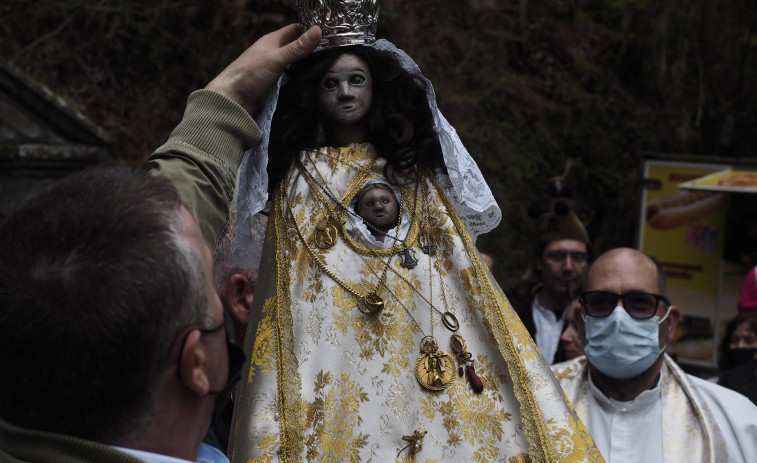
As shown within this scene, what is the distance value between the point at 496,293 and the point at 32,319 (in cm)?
153

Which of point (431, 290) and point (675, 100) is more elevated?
point (431, 290)

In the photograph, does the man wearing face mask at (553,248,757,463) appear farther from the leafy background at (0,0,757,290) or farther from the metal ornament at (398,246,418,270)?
the leafy background at (0,0,757,290)

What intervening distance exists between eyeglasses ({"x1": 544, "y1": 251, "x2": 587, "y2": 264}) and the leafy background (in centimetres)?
347

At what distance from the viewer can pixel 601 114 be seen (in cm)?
1149

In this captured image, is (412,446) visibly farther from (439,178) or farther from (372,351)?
(439,178)

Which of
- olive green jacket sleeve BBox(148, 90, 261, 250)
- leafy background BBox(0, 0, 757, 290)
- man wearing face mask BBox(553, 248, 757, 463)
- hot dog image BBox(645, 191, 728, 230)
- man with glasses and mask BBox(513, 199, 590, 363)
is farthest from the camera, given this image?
hot dog image BBox(645, 191, 728, 230)

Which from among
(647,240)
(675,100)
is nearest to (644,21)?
(675,100)

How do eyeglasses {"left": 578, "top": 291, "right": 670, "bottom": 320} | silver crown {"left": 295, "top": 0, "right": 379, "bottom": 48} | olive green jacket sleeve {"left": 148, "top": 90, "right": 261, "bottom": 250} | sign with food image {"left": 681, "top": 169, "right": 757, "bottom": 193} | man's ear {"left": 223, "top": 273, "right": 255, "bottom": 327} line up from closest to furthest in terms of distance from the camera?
olive green jacket sleeve {"left": 148, "top": 90, "right": 261, "bottom": 250}, silver crown {"left": 295, "top": 0, "right": 379, "bottom": 48}, man's ear {"left": 223, "top": 273, "right": 255, "bottom": 327}, eyeglasses {"left": 578, "top": 291, "right": 670, "bottom": 320}, sign with food image {"left": 681, "top": 169, "right": 757, "bottom": 193}

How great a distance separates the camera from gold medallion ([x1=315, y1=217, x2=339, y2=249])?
2572 millimetres

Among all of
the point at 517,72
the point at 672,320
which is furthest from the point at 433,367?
the point at 517,72

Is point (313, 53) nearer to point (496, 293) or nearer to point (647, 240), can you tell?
point (496, 293)

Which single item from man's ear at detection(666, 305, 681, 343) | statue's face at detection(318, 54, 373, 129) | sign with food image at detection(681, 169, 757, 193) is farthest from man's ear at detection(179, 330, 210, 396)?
sign with food image at detection(681, 169, 757, 193)

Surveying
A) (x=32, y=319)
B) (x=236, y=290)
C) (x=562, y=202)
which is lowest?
(x=562, y=202)

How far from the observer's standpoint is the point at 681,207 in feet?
28.3
